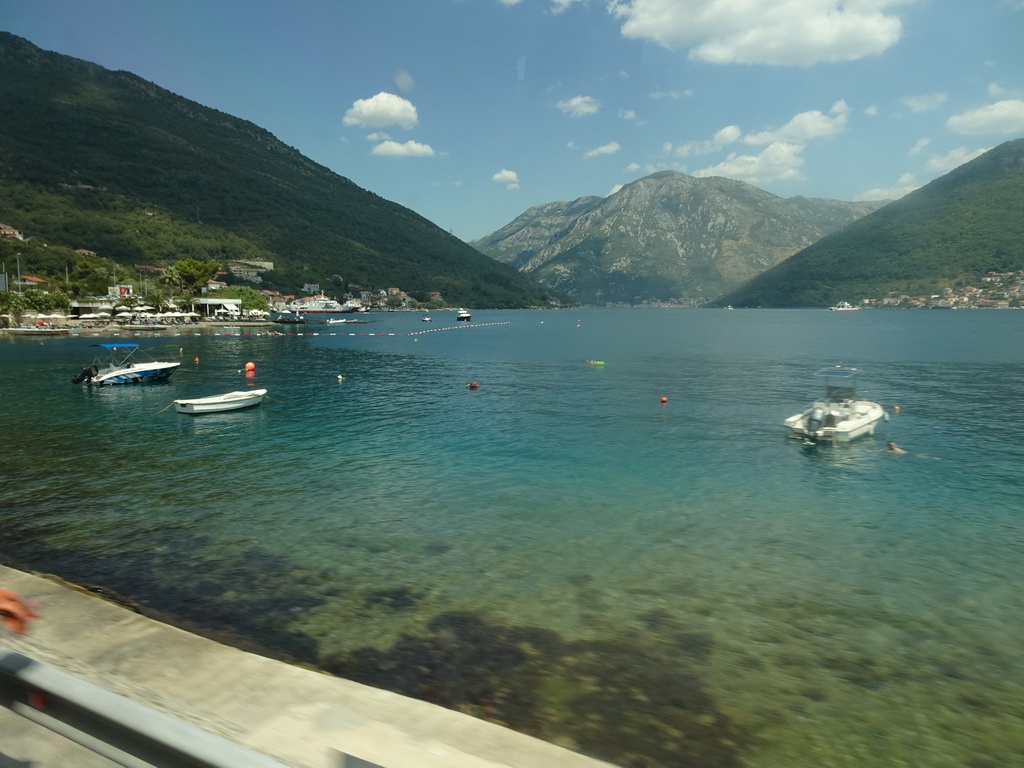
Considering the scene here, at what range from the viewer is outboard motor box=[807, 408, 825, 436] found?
3312cm

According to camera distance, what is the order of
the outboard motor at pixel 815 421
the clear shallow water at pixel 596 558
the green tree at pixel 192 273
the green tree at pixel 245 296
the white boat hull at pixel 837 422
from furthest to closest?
the green tree at pixel 245 296
the green tree at pixel 192 273
the outboard motor at pixel 815 421
the white boat hull at pixel 837 422
the clear shallow water at pixel 596 558

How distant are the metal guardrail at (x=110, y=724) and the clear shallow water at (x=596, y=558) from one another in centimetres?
790

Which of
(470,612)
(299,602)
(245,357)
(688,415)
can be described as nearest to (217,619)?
(299,602)

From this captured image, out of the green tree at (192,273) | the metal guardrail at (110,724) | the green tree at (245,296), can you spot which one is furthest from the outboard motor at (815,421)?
the green tree at (245,296)

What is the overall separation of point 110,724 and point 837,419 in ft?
123

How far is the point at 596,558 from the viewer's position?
56.3 feet

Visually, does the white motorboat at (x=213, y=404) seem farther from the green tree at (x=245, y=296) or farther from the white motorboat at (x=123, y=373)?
the green tree at (x=245, y=296)

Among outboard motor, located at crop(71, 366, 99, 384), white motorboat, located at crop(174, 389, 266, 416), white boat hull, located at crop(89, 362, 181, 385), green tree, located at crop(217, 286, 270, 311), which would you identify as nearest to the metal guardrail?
white motorboat, located at crop(174, 389, 266, 416)

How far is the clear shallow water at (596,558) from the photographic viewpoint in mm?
10523

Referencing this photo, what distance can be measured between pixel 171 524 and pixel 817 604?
19588 millimetres

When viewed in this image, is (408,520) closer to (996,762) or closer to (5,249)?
(996,762)

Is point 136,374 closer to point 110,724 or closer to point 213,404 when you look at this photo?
point 213,404

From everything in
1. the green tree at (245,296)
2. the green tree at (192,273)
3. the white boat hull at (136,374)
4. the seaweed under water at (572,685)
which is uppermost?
the green tree at (192,273)

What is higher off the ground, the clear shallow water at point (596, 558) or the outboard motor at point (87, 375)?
the outboard motor at point (87, 375)
